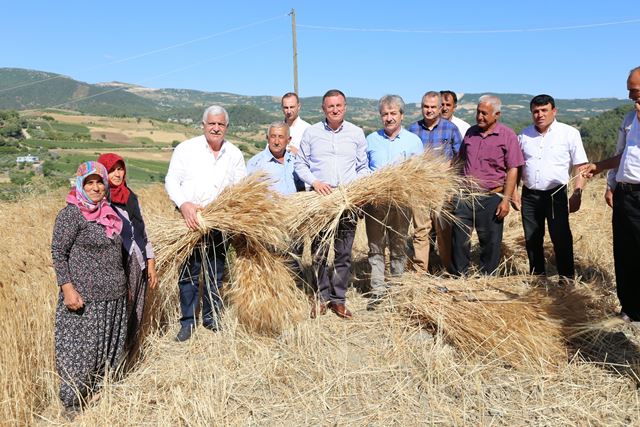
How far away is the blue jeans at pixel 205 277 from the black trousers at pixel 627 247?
2658 mm

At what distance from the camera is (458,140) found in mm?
4176

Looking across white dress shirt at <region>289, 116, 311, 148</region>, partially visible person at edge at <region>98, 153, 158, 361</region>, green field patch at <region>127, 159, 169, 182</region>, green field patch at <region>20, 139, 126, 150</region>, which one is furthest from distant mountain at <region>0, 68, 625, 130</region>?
partially visible person at edge at <region>98, 153, 158, 361</region>

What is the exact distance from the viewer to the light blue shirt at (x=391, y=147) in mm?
3592

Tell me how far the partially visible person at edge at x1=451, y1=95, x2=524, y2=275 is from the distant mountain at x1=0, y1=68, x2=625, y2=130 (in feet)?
142

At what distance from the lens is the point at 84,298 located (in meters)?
2.44

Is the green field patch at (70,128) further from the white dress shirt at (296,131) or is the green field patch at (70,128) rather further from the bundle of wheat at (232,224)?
the bundle of wheat at (232,224)

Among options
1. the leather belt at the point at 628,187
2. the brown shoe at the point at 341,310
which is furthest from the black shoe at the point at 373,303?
the leather belt at the point at 628,187

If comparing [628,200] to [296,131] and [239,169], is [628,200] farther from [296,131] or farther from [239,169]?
[296,131]

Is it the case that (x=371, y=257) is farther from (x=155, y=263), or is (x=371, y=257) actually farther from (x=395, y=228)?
(x=155, y=263)

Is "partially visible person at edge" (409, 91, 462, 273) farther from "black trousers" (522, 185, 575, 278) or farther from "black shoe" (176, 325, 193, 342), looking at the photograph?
"black shoe" (176, 325, 193, 342)

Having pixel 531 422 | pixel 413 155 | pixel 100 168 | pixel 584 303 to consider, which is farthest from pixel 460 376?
pixel 100 168

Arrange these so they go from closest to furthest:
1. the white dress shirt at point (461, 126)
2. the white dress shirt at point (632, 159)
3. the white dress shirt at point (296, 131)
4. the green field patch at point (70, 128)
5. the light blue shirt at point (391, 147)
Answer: the white dress shirt at point (632, 159) → the light blue shirt at point (391, 147) → the white dress shirt at point (296, 131) → the white dress shirt at point (461, 126) → the green field patch at point (70, 128)

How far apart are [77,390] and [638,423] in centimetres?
269

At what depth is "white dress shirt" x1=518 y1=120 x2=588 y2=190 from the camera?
373cm
